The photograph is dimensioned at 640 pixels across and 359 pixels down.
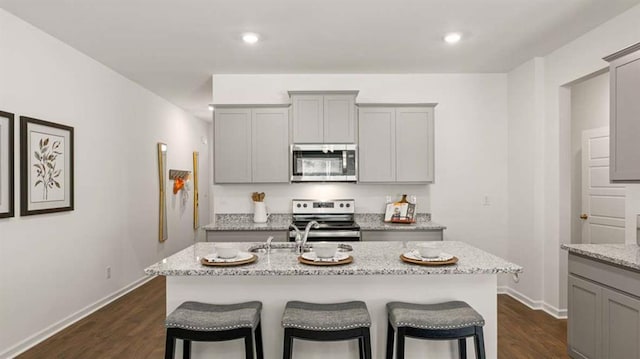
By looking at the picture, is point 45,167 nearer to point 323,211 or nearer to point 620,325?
point 323,211

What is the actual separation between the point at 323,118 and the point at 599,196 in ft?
10.5

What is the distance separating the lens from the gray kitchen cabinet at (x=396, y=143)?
4.35 metres

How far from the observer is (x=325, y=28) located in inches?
130

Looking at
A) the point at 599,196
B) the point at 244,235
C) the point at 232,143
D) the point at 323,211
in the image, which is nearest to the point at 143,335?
the point at 244,235

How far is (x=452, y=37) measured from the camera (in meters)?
3.49

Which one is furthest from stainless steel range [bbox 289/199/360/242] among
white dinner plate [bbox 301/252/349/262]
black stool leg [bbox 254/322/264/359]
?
black stool leg [bbox 254/322/264/359]

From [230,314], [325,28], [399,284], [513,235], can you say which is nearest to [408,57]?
[325,28]

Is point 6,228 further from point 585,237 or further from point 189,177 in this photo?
point 585,237

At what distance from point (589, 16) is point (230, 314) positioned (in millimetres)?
3451

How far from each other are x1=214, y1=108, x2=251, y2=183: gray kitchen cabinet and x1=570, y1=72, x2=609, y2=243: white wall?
3.69 metres

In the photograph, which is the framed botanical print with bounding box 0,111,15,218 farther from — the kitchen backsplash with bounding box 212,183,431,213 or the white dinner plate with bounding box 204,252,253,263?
the kitchen backsplash with bounding box 212,183,431,213

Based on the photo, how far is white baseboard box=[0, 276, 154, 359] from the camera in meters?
3.00

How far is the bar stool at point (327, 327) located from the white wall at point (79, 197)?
7.87 ft

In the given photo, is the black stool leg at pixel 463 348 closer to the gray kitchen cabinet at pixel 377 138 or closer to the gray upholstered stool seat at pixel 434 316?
the gray upholstered stool seat at pixel 434 316
